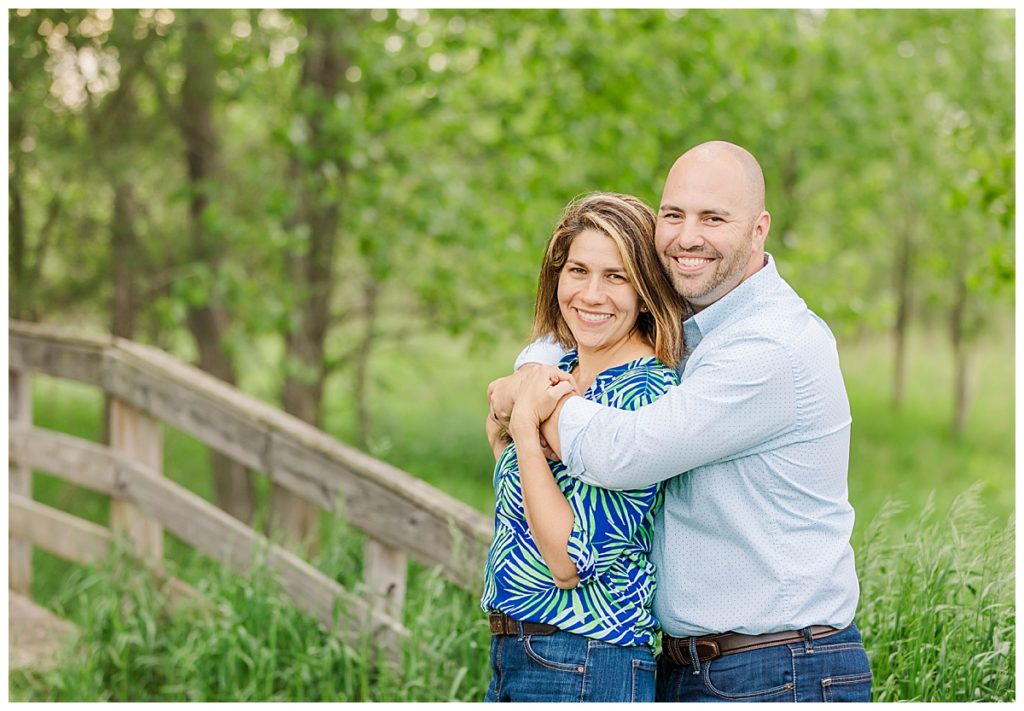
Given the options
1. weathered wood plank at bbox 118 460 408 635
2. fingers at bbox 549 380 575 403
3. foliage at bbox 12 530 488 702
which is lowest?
foliage at bbox 12 530 488 702

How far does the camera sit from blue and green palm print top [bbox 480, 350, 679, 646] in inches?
81.6

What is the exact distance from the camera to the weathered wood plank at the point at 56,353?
4270 millimetres

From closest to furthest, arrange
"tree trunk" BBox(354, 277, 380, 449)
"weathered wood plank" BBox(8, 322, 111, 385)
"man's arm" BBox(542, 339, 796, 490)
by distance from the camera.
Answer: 1. "man's arm" BBox(542, 339, 796, 490)
2. "weathered wood plank" BBox(8, 322, 111, 385)
3. "tree trunk" BBox(354, 277, 380, 449)

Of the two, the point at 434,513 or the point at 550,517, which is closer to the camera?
the point at 550,517

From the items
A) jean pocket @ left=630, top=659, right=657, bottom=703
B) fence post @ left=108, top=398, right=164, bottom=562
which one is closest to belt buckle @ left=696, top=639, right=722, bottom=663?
jean pocket @ left=630, top=659, right=657, bottom=703

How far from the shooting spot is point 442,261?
777 cm

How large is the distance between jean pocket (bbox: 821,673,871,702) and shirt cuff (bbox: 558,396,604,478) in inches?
25.8

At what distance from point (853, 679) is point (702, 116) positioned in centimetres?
A: 586

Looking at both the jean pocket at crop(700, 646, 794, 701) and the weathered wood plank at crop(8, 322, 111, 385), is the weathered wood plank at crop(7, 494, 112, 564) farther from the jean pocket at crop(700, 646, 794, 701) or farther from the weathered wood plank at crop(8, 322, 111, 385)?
the jean pocket at crop(700, 646, 794, 701)

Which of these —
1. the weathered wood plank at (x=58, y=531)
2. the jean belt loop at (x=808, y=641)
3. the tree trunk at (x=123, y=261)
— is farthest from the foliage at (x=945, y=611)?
the tree trunk at (x=123, y=261)

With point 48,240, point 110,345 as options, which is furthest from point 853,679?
point 48,240

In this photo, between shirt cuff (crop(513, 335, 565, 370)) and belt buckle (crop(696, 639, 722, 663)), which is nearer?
belt buckle (crop(696, 639, 722, 663))

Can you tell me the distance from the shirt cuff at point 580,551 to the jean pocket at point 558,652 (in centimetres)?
16

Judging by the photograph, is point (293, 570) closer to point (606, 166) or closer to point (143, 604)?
point (143, 604)
